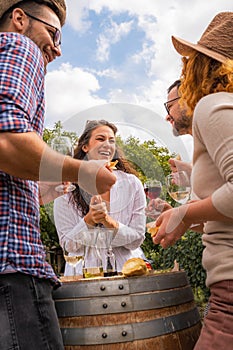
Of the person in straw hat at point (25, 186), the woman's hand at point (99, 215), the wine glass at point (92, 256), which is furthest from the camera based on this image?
the wine glass at point (92, 256)

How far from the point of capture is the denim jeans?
1315 millimetres

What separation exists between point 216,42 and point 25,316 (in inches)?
47.8

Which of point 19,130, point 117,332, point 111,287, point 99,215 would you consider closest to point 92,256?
point 99,215

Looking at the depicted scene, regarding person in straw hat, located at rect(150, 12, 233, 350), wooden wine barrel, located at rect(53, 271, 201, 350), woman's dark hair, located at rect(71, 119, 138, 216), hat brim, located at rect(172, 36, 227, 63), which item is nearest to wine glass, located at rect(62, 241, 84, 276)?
wooden wine barrel, located at rect(53, 271, 201, 350)

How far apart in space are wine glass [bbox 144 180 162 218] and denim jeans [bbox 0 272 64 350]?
68cm

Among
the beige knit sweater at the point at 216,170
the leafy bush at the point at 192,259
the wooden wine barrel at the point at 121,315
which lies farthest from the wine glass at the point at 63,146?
the leafy bush at the point at 192,259

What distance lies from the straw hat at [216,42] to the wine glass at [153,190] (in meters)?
0.55

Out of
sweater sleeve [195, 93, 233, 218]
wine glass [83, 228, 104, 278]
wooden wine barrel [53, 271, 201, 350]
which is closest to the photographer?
sweater sleeve [195, 93, 233, 218]

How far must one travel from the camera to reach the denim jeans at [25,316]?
132 centimetres

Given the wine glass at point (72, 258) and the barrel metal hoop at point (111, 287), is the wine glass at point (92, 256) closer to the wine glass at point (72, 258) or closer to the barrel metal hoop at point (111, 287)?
the wine glass at point (72, 258)

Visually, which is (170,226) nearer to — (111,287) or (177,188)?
(177,188)

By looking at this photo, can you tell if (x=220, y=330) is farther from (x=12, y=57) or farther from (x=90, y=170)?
(x=12, y=57)

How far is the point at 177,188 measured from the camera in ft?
6.63

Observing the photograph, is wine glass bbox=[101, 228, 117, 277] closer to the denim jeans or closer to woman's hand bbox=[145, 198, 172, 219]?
woman's hand bbox=[145, 198, 172, 219]
